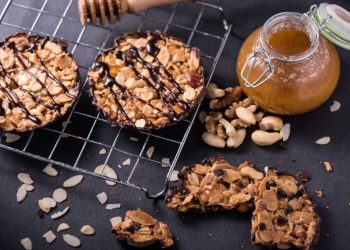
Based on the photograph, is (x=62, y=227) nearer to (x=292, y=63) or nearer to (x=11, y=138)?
(x=11, y=138)

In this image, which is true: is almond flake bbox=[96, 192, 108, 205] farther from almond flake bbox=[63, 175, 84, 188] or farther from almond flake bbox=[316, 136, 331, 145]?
almond flake bbox=[316, 136, 331, 145]

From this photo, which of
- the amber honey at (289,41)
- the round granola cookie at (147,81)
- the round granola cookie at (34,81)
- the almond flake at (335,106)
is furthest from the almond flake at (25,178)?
the almond flake at (335,106)

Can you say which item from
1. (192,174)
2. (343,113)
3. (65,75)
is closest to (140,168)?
(192,174)

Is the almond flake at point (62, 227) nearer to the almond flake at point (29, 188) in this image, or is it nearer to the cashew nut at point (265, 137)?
the almond flake at point (29, 188)

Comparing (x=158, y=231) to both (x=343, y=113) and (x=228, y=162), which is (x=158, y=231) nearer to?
(x=228, y=162)

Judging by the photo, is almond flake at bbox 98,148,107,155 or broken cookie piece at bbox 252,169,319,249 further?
almond flake at bbox 98,148,107,155

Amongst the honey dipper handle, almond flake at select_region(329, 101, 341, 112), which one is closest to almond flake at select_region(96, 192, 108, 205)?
the honey dipper handle
